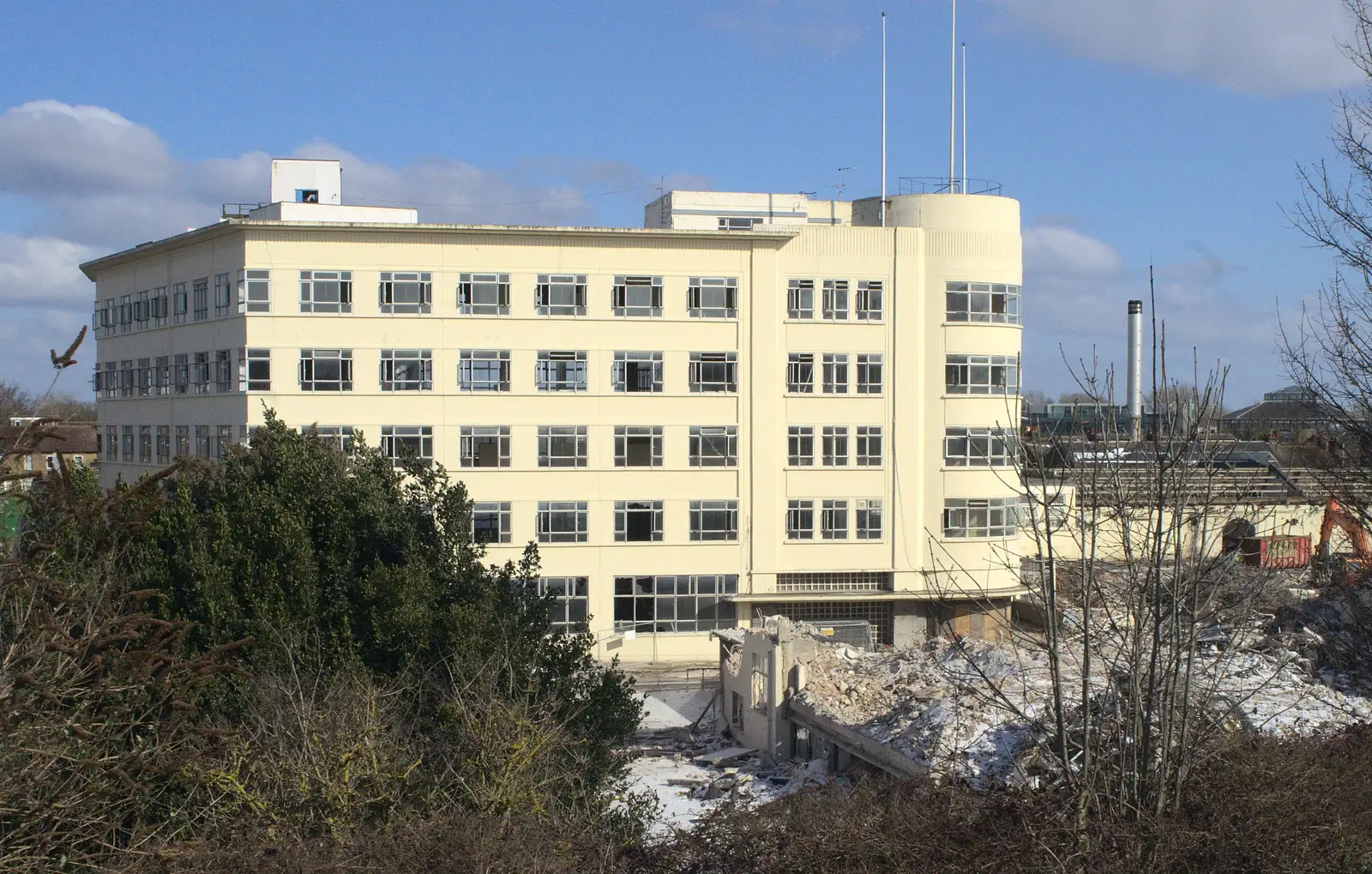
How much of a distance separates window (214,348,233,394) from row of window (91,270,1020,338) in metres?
1.45

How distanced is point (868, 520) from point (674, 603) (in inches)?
286

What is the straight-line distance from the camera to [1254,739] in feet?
56.3

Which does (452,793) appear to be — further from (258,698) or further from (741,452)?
(741,452)

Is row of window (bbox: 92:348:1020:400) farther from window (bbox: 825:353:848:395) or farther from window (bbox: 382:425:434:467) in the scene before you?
window (bbox: 382:425:434:467)

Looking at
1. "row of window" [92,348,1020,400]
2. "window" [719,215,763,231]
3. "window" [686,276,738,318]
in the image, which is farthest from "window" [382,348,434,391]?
"window" [719,215,763,231]

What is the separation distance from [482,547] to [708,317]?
1881cm

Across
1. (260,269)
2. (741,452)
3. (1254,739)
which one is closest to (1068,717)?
(1254,739)

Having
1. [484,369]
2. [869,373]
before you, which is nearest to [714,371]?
[869,373]

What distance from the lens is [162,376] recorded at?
4716cm

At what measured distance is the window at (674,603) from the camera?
42969 millimetres

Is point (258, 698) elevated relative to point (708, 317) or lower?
lower

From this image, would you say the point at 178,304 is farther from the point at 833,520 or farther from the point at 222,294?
the point at 833,520

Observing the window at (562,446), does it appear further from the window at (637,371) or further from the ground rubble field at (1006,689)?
the ground rubble field at (1006,689)

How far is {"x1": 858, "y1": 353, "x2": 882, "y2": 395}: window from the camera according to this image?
1753 inches
